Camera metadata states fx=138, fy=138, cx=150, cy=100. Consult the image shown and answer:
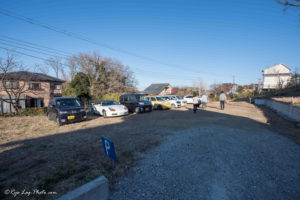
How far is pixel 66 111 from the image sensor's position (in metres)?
8.17

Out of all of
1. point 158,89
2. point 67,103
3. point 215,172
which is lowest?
point 215,172

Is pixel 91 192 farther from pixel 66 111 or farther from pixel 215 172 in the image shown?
pixel 66 111

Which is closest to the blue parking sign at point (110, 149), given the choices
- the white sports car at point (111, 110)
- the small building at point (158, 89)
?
the white sports car at point (111, 110)

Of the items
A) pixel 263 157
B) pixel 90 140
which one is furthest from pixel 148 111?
pixel 263 157

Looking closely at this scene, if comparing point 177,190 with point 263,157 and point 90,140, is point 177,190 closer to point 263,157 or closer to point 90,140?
point 263,157

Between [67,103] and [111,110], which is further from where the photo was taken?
[111,110]

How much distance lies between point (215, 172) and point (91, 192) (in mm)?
2510

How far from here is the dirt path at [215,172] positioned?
7.98 ft

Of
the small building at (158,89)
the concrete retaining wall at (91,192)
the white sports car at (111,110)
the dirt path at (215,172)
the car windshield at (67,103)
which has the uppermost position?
the small building at (158,89)

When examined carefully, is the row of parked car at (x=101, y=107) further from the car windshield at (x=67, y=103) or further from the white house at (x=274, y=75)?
the white house at (x=274, y=75)

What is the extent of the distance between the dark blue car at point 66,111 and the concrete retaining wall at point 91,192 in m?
7.22

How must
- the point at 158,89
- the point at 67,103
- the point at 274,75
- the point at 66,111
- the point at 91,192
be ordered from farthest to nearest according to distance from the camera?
the point at 158,89 → the point at 274,75 → the point at 67,103 → the point at 66,111 → the point at 91,192

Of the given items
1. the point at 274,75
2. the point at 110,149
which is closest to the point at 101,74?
the point at 110,149

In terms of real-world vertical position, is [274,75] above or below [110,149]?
above
